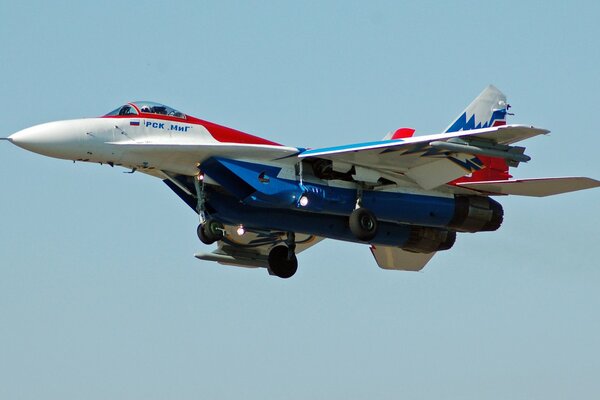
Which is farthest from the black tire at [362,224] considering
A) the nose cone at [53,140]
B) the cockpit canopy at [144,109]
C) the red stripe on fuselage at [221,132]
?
the nose cone at [53,140]

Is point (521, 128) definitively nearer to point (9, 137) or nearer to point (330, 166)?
point (330, 166)

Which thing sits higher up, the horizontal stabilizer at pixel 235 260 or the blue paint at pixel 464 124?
the blue paint at pixel 464 124

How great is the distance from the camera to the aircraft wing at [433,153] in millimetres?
38062

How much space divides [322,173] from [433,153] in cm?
275

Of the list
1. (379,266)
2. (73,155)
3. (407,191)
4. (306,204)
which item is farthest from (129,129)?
(379,266)

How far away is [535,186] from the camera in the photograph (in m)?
41.6

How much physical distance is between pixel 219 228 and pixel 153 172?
2247 mm

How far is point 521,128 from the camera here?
123 ft

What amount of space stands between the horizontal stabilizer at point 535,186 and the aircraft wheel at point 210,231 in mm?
6454

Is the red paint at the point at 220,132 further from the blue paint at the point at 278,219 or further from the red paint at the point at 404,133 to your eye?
the red paint at the point at 404,133

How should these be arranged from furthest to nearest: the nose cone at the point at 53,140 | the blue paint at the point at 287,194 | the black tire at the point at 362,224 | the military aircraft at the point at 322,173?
the black tire at the point at 362,224, the blue paint at the point at 287,194, the military aircraft at the point at 322,173, the nose cone at the point at 53,140

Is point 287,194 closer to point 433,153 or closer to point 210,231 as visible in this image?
point 210,231

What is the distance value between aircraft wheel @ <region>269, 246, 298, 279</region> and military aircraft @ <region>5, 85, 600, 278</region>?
26 mm

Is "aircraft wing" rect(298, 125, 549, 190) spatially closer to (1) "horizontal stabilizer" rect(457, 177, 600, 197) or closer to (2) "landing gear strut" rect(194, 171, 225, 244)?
(1) "horizontal stabilizer" rect(457, 177, 600, 197)
